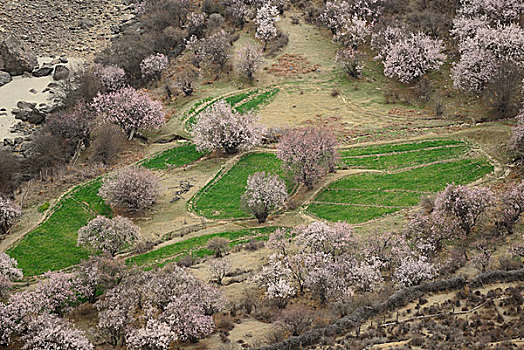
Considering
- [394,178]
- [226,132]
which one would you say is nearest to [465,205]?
[394,178]

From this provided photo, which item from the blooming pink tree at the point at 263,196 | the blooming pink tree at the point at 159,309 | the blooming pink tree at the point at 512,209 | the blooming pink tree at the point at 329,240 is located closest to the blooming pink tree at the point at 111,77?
the blooming pink tree at the point at 263,196

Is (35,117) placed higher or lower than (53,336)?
higher

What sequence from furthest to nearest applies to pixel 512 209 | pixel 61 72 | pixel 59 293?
pixel 61 72 < pixel 512 209 < pixel 59 293

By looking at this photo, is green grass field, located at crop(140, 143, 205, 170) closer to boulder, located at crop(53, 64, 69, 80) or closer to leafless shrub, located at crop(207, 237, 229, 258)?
leafless shrub, located at crop(207, 237, 229, 258)

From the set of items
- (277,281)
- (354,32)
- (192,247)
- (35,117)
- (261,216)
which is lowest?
(192,247)

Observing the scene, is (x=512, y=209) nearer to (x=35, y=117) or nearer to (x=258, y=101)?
(x=258, y=101)

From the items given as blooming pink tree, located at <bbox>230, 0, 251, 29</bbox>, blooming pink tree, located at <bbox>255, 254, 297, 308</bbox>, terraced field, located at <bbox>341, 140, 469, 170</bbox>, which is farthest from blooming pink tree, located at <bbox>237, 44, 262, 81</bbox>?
blooming pink tree, located at <bbox>255, 254, 297, 308</bbox>

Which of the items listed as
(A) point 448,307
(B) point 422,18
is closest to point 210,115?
(B) point 422,18

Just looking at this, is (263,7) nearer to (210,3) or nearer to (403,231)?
(210,3)
